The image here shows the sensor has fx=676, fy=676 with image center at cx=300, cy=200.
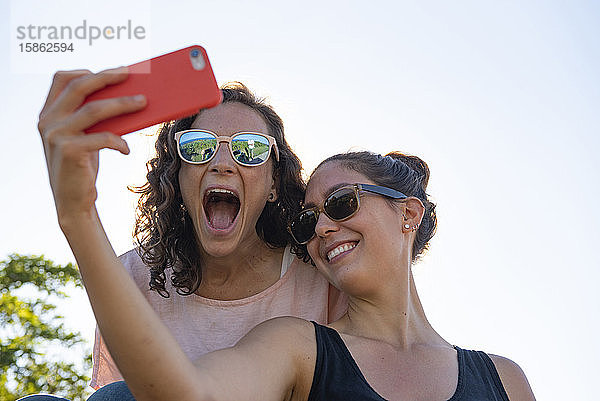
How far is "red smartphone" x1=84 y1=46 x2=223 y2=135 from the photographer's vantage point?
1.66m

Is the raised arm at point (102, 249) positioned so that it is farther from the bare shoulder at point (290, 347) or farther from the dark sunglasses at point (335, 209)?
the dark sunglasses at point (335, 209)

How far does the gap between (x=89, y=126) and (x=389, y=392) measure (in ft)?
5.75

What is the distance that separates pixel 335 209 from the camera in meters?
3.28

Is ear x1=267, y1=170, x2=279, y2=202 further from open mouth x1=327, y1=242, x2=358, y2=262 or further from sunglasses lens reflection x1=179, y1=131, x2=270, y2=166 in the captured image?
open mouth x1=327, y1=242, x2=358, y2=262

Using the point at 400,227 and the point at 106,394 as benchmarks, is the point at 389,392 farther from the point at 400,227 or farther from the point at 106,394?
the point at 106,394

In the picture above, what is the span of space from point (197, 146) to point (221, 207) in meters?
0.39

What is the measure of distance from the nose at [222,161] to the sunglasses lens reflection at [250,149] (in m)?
0.03

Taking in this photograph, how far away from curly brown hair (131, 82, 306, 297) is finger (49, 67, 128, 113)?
2.00 m

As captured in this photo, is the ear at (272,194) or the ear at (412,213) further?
the ear at (272,194)

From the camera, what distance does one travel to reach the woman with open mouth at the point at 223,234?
353 cm

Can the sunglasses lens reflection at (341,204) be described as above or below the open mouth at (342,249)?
above

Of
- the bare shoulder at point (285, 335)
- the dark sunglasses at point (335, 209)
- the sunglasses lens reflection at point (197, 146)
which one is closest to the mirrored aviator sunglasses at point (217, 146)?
the sunglasses lens reflection at point (197, 146)

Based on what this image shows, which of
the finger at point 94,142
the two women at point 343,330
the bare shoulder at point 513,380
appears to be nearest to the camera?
the finger at point 94,142

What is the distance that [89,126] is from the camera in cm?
165
